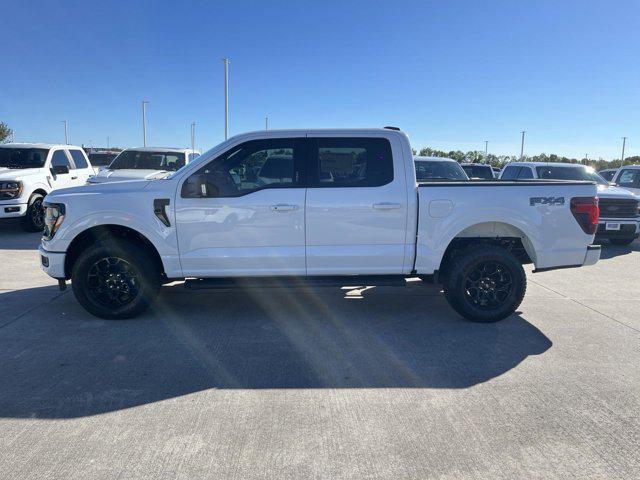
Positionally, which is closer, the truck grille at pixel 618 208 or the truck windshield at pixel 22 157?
the truck grille at pixel 618 208

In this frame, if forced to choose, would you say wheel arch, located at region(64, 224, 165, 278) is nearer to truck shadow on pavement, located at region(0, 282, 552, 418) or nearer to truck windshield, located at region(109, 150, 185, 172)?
truck shadow on pavement, located at region(0, 282, 552, 418)

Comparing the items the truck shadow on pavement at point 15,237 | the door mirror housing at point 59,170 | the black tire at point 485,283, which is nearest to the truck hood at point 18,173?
the door mirror housing at point 59,170

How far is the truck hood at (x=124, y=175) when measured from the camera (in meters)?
11.2

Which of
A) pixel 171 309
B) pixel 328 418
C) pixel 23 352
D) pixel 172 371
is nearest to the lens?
pixel 328 418

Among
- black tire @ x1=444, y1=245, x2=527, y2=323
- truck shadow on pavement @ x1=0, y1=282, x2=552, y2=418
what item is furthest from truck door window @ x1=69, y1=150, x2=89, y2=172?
black tire @ x1=444, y1=245, x2=527, y2=323

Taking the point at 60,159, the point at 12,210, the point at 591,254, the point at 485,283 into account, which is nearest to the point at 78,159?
the point at 60,159

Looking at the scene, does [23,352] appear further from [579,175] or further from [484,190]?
[579,175]

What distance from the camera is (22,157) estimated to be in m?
11.9

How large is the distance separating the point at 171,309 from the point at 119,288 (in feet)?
2.32

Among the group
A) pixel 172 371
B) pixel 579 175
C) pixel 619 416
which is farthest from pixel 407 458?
pixel 579 175

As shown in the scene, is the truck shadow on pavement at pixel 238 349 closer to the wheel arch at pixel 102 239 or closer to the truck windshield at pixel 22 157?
the wheel arch at pixel 102 239

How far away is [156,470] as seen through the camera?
275cm

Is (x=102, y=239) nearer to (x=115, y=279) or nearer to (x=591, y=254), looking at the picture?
(x=115, y=279)

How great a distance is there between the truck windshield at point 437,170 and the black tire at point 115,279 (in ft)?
24.5
